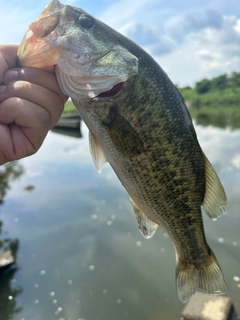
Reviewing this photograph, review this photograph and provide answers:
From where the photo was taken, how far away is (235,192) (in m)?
10.4

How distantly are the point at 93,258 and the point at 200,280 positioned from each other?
574 cm

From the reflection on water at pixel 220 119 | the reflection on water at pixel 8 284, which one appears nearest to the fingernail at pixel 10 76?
the reflection on water at pixel 8 284

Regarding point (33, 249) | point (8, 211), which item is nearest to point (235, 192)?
point (33, 249)

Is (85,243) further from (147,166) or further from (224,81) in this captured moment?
(224,81)

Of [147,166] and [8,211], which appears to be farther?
[8,211]

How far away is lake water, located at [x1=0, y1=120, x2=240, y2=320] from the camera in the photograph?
6.52 metres

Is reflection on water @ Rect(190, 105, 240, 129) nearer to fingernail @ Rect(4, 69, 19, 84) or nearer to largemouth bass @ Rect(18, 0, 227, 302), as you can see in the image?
largemouth bass @ Rect(18, 0, 227, 302)

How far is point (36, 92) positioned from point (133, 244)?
7.15 meters

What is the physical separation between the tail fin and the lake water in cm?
418

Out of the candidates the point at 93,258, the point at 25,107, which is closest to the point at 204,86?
the point at 93,258

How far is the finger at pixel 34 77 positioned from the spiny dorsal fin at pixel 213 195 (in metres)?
1.24

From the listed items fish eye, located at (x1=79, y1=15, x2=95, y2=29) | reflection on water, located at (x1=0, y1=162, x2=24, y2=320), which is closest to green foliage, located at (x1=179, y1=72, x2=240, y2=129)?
reflection on water, located at (x1=0, y1=162, x2=24, y2=320)

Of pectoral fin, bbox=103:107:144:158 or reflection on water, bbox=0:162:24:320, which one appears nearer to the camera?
pectoral fin, bbox=103:107:144:158

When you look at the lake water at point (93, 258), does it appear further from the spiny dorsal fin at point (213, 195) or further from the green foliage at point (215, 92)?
the green foliage at point (215, 92)
